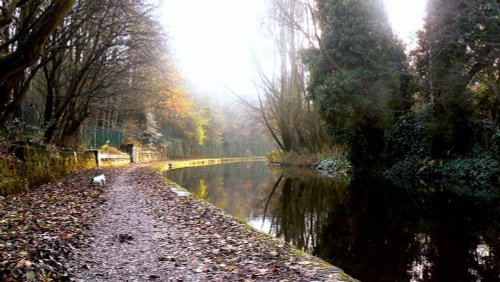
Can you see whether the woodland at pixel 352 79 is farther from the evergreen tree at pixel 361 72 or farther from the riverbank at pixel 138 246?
the riverbank at pixel 138 246

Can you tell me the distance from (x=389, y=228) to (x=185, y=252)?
4081 millimetres

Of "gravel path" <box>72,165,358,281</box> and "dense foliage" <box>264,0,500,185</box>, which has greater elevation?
"dense foliage" <box>264,0,500,185</box>

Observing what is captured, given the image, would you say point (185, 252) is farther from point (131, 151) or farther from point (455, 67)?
point (131, 151)

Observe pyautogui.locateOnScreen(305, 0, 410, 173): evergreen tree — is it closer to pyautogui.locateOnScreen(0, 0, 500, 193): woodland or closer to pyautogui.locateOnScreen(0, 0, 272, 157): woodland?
pyautogui.locateOnScreen(0, 0, 500, 193): woodland

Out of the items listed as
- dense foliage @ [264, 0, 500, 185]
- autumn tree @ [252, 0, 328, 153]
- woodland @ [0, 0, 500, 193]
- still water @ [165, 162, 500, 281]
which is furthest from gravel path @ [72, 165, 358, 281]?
autumn tree @ [252, 0, 328, 153]

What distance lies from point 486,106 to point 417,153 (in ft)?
10.9

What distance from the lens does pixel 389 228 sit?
23.8 ft

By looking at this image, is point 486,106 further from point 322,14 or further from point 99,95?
point 99,95

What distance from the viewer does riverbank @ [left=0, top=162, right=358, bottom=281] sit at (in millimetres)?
4148

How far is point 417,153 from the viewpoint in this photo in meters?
16.9

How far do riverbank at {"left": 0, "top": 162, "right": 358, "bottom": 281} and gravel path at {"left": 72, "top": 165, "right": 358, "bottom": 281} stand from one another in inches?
0.4

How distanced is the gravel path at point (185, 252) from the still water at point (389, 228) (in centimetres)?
99

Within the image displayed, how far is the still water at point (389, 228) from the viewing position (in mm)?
4949

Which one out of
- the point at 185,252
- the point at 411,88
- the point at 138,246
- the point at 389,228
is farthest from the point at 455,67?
the point at 138,246
